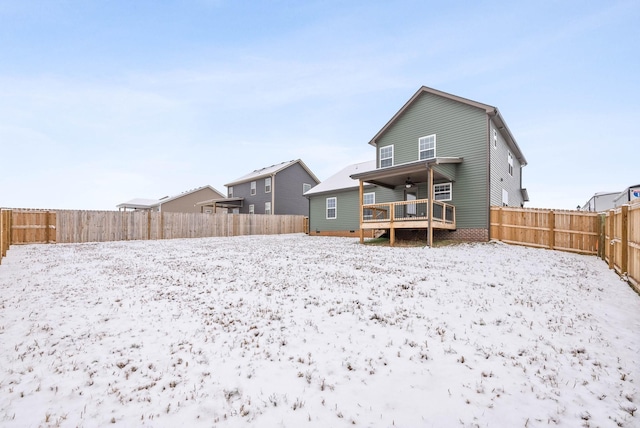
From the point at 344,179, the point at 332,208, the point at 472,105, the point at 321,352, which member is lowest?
the point at 321,352

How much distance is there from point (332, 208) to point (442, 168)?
10711 millimetres

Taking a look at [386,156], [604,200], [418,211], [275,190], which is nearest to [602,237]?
[418,211]

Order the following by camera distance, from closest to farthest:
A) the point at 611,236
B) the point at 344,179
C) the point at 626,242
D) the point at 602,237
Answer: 1. the point at 626,242
2. the point at 611,236
3. the point at 602,237
4. the point at 344,179

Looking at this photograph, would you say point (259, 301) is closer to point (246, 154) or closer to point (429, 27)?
point (429, 27)

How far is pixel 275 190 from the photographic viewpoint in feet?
102

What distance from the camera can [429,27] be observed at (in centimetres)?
1780

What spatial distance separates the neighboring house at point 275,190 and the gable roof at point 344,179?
6992 millimetres

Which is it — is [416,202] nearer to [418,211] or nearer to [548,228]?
[418,211]

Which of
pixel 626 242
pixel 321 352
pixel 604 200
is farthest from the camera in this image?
pixel 604 200

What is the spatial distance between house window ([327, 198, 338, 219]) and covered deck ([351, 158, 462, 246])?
21.5 feet

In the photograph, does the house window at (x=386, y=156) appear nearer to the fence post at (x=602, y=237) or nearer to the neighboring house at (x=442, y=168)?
the neighboring house at (x=442, y=168)

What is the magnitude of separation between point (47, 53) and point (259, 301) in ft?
74.1

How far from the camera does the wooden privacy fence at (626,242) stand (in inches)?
249

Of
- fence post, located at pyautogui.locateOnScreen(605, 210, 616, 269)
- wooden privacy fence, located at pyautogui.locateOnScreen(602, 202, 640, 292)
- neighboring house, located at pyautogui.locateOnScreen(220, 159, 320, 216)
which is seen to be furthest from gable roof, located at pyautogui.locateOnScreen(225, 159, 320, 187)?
wooden privacy fence, located at pyautogui.locateOnScreen(602, 202, 640, 292)
